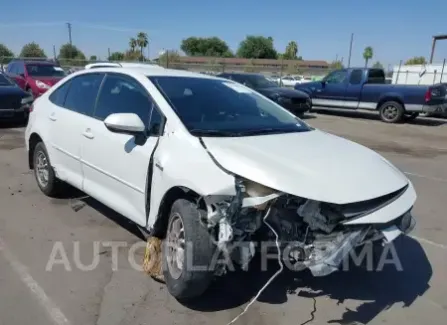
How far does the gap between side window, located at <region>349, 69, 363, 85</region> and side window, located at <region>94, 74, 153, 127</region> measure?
13.9 meters

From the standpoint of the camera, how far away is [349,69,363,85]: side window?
16.6m

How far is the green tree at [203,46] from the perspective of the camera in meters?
106

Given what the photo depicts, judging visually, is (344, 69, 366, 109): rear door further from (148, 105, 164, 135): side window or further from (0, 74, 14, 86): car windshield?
(148, 105, 164, 135): side window

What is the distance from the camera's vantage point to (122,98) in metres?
4.14

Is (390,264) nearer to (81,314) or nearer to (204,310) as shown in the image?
(204,310)

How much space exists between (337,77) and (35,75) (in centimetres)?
1126

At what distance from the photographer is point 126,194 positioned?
3.81 m

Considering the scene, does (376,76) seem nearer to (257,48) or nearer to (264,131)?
(264,131)

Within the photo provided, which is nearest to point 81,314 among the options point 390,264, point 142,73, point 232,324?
point 232,324

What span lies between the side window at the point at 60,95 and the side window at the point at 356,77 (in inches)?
532

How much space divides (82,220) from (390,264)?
315 centimetres

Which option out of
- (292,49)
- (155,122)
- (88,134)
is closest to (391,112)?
(88,134)

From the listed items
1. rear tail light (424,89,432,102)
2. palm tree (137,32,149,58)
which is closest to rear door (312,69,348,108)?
rear tail light (424,89,432,102)

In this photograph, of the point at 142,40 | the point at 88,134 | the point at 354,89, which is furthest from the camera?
the point at 142,40
